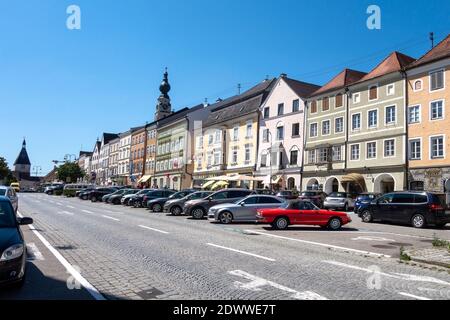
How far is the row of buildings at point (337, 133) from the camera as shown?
34312mm

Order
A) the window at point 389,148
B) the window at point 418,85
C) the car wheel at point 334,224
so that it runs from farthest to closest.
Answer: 1. the window at point 389,148
2. the window at point 418,85
3. the car wheel at point 334,224

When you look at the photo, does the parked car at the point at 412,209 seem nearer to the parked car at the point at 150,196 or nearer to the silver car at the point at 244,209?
the silver car at the point at 244,209

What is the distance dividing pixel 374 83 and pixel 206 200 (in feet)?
78.1

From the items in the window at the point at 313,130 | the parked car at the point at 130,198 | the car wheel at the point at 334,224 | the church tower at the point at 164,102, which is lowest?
the car wheel at the point at 334,224

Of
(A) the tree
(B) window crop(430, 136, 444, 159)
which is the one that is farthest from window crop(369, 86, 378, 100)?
(A) the tree

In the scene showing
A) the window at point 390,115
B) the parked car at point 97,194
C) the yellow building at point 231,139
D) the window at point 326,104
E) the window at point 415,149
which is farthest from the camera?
the yellow building at point 231,139

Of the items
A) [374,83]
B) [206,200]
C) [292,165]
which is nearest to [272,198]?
[206,200]

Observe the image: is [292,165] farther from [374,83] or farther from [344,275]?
[344,275]

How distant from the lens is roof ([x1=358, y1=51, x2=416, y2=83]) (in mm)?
38219

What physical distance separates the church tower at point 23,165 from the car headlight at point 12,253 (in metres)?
181

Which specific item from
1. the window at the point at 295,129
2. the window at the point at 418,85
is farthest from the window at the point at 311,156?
the window at the point at 418,85

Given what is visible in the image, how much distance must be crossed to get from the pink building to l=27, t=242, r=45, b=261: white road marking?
1443 inches

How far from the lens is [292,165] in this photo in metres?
47.2
